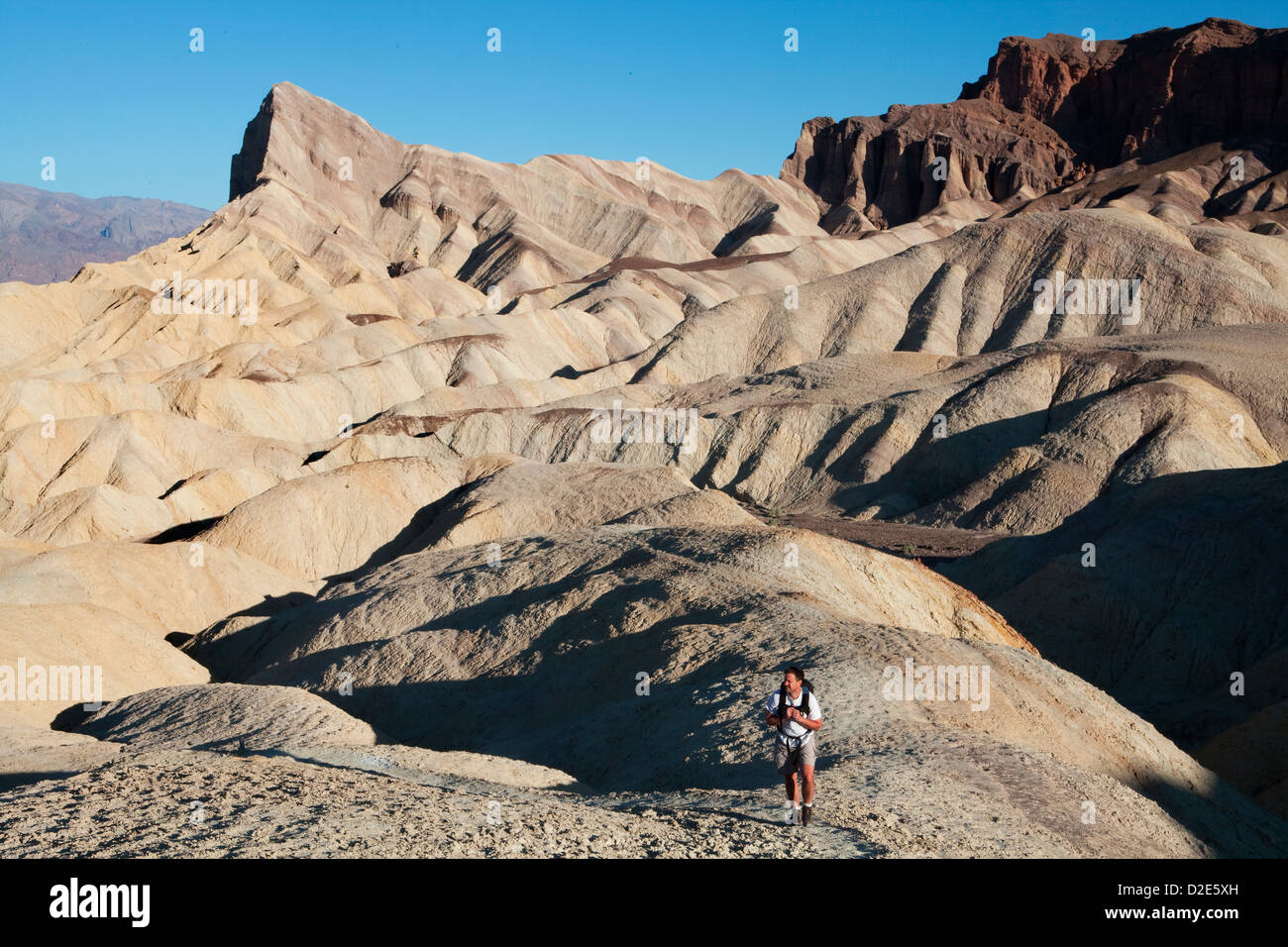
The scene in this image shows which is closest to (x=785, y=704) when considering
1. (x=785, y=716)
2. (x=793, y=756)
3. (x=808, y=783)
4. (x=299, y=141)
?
(x=785, y=716)

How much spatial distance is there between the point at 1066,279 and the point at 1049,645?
48.3m

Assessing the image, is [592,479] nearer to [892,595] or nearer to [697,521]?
[697,521]

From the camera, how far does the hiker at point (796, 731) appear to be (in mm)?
9820

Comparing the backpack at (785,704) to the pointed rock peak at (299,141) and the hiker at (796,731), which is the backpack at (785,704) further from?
the pointed rock peak at (299,141)

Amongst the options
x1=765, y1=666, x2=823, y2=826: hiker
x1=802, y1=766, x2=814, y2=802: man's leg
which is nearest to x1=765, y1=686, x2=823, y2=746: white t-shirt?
x1=765, y1=666, x2=823, y2=826: hiker

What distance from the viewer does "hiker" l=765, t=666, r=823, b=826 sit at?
387 inches

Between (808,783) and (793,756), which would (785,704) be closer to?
(793,756)

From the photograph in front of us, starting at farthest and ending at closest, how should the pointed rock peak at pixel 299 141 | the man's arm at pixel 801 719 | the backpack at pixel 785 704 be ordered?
the pointed rock peak at pixel 299 141 → the backpack at pixel 785 704 → the man's arm at pixel 801 719

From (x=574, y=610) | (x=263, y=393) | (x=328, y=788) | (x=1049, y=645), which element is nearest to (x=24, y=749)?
(x=328, y=788)

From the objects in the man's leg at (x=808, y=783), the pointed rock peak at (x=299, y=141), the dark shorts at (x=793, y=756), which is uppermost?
the pointed rock peak at (x=299, y=141)

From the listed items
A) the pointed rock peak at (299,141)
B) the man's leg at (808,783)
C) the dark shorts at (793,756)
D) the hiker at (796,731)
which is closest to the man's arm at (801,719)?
the hiker at (796,731)

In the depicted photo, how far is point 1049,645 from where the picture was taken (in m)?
29.6

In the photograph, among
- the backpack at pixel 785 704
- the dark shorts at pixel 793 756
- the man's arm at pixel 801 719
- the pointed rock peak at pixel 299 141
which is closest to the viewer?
the man's arm at pixel 801 719

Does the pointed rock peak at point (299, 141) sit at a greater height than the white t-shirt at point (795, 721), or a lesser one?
greater
